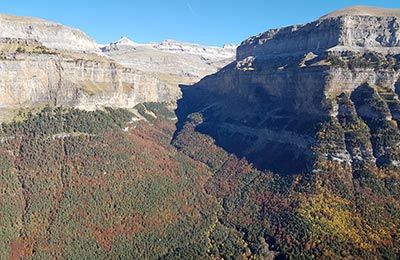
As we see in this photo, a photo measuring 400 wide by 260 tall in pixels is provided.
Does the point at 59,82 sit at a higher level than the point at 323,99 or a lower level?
lower

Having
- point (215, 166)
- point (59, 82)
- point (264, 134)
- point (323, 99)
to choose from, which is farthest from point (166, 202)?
point (323, 99)

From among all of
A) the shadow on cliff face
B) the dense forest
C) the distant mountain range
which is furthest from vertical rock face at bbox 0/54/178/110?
the shadow on cliff face

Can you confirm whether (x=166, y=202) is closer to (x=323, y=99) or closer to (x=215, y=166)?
(x=215, y=166)

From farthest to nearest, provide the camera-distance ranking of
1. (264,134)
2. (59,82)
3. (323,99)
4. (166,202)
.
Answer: (264,134) → (59,82) → (323,99) → (166,202)

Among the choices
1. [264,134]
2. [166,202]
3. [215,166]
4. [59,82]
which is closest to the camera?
[166,202]

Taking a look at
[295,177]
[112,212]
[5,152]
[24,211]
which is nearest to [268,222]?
[295,177]

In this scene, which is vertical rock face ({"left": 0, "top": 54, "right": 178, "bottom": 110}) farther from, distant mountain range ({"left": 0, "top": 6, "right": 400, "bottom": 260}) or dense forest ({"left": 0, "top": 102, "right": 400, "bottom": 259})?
dense forest ({"left": 0, "top": 102, "right": 400, "bottom": 259})

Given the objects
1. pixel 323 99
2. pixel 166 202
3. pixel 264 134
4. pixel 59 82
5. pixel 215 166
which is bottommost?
pixel 166 202

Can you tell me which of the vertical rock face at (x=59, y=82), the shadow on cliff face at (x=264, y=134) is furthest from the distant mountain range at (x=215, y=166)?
the shadow on cliff face at (x=264, y=134)
